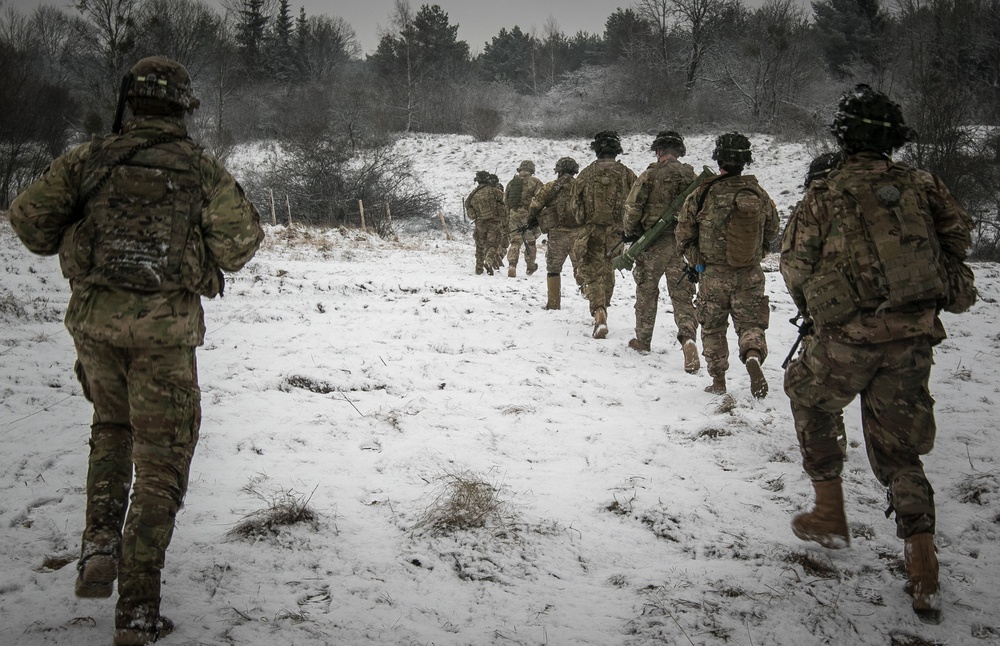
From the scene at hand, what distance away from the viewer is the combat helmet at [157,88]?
8.03ft

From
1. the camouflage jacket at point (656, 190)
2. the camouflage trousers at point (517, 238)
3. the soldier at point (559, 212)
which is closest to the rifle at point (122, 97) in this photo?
the camouflage jacket at point (656, 190)

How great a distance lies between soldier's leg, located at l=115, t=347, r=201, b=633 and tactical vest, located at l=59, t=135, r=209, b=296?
0.31m

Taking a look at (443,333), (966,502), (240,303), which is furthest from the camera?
(240,303)

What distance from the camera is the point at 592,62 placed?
52.9m

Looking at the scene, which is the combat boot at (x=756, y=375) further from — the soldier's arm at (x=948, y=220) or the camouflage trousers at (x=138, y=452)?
the camouflage trousers at (x=138, y=452)

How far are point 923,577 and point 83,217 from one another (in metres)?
3.50

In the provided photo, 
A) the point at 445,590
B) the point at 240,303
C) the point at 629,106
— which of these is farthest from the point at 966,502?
the point at 629,106

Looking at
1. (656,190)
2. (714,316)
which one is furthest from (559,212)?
(714,316)

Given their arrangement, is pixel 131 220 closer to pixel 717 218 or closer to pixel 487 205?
pixel 717 218

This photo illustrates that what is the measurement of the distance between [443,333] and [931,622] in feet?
18.3

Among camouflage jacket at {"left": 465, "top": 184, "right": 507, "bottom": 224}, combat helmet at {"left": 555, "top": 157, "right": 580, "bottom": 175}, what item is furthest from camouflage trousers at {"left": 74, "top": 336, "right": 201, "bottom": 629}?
camouflage jacket at {"left": 465, "top": 184, "right": 507, "bottom": 224}

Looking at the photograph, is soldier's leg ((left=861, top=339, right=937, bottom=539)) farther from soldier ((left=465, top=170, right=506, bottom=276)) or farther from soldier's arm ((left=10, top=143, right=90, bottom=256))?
soldier ((left=465, top=170, right=506, bottom=276))

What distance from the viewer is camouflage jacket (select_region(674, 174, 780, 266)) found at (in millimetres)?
5152

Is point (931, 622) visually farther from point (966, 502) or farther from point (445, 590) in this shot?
point (445, 590)
